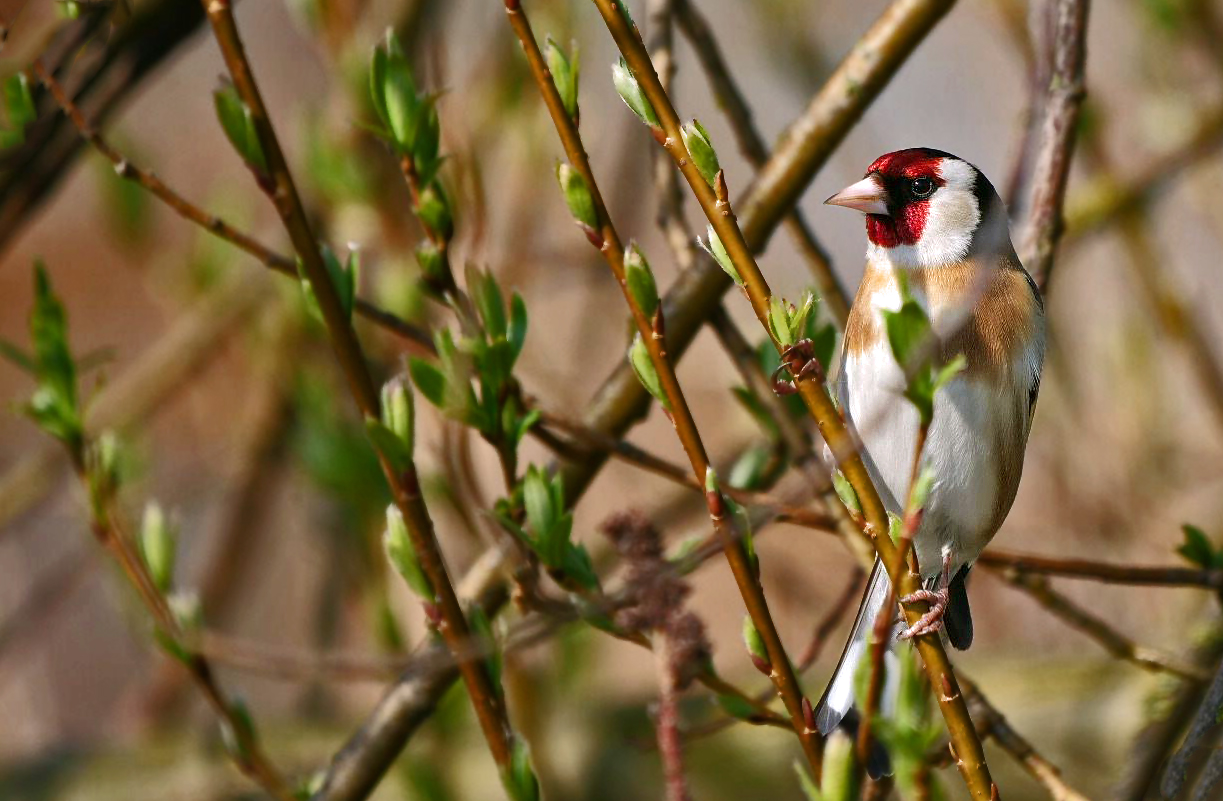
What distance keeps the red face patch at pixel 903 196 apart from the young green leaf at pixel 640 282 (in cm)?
72

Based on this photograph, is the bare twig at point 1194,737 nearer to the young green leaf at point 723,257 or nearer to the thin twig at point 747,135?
the young green leaf at point 723,257

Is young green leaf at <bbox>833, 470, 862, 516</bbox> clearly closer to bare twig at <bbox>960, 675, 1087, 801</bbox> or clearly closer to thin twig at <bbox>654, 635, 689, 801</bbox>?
thin twig at <bbox>654, 635, 689, 801</bbox>

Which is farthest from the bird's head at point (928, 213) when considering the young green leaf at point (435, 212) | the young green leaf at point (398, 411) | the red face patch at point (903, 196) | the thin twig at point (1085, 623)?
the young green leaf at point (398, 411)

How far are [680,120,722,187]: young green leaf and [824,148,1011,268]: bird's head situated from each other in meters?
0.73

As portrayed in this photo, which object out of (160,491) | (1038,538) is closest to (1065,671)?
(1038,538)

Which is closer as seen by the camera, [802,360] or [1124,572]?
[802,360]

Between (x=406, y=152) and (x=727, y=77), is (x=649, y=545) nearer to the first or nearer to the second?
(x=406, y=152)

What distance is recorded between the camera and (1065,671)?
99.3 inches

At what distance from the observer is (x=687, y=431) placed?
102 cm

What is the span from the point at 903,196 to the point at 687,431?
0.80 m

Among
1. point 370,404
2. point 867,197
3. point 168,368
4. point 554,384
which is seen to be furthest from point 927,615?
point 168,368

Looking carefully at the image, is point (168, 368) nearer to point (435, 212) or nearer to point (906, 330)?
point (435, 212)

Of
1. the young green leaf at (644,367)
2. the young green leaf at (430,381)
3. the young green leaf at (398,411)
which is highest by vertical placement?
the young green leaf at (644,367)

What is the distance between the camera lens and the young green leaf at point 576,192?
1.06 meters
